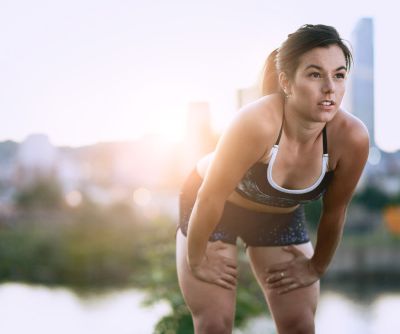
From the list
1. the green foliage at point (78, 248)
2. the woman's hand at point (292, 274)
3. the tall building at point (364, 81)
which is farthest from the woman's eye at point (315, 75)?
the green foliage at point (78, 248)

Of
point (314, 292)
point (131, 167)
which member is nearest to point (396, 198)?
point (131, 167)

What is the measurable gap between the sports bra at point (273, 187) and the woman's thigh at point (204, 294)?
169 mm

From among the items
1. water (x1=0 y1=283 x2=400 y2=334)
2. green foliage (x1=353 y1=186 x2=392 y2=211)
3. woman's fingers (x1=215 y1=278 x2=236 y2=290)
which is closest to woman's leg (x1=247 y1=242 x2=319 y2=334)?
woman's fingers (x1=215 y1=278 x2=236 y2=290)

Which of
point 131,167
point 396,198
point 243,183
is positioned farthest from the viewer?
point 396,198

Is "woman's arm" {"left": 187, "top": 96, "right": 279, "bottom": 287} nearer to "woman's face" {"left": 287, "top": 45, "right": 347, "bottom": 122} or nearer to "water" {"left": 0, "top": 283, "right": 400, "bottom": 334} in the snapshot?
"woman's face" {"left": 287, "top": 45, "right": 347, "bottom": 122}

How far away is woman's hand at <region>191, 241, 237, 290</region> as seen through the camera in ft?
4.23

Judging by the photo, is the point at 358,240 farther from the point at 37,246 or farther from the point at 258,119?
the point at 258,119

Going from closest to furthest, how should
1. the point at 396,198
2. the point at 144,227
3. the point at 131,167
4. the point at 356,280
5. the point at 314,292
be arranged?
the point at 314,292
the point at 144,227
the point at 131,167
the point at 356,280
the point at 396,198

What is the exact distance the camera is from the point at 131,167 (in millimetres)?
5906

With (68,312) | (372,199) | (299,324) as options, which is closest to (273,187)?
(299,324)

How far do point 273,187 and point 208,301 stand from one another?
310 millimetres

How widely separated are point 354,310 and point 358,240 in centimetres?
179

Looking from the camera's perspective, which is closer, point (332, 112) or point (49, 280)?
point (332, 112)

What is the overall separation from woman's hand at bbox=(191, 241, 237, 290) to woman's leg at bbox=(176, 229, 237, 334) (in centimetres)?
1
